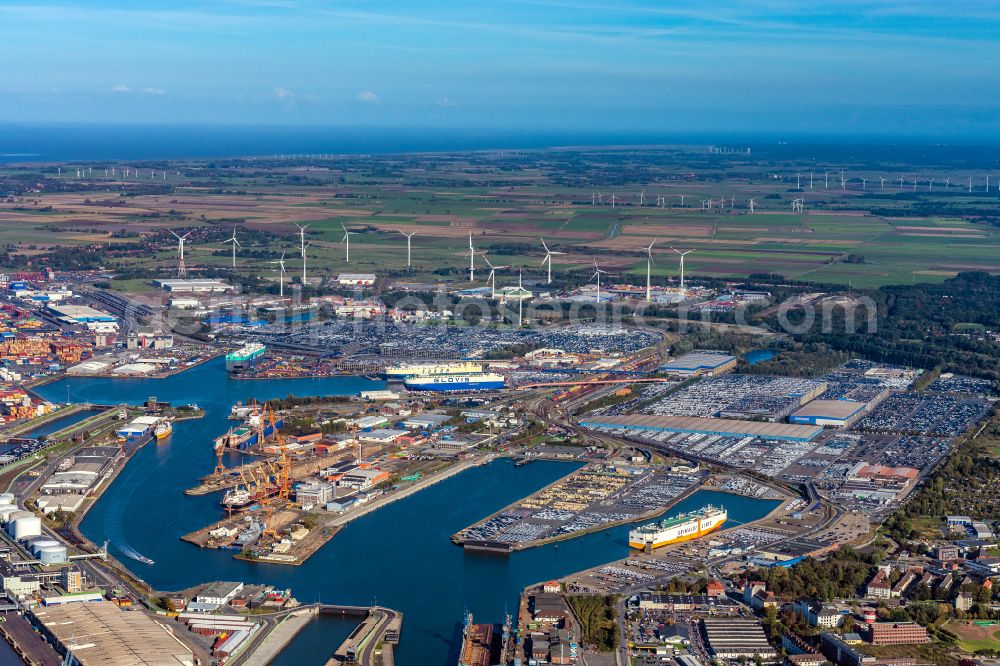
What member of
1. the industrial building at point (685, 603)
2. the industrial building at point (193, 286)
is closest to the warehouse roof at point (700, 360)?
the industrial building at point (685, 603)

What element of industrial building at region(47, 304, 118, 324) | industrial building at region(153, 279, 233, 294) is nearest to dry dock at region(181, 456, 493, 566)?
industrial building at region(47, 304, 118, 324)

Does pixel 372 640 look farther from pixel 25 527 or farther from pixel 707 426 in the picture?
pixel 707 426

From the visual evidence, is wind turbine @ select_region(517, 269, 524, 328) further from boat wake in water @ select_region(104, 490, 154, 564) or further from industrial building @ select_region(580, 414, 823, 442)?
boat wake in water @ select_region(104, 490, 154, 564)

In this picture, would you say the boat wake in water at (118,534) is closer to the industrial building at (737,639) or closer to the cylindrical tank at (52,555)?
the cylindrical tank at (52,555)

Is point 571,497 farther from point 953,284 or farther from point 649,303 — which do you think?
point 953,284

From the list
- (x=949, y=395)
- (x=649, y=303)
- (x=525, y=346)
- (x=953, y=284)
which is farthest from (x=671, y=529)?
(x=953, y=284)

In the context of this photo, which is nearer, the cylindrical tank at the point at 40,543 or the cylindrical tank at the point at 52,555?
the cylindrical tank at the point at 52,555

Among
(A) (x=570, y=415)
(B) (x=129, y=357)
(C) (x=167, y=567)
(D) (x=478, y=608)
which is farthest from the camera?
(B) (x=129, y=357)
